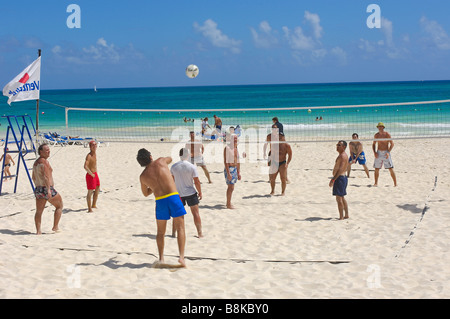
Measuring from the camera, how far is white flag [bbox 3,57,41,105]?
9.80 metres

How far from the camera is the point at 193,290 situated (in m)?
4.57

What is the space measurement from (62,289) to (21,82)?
6710mm

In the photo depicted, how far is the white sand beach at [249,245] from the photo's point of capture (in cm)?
462

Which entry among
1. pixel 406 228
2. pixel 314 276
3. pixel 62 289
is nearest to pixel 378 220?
pixel 406 228

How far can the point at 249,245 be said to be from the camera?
6281 mm

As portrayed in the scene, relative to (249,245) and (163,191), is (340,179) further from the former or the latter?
(163,191)

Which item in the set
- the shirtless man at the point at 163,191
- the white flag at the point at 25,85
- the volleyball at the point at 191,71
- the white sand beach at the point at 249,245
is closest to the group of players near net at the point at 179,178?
the shirtless man at the point at 163,191

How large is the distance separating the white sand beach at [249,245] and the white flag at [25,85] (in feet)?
6.83

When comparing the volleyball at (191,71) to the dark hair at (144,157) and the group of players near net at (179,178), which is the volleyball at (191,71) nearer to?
the group of players near net at (179,178)

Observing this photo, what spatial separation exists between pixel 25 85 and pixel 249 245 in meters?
6.49

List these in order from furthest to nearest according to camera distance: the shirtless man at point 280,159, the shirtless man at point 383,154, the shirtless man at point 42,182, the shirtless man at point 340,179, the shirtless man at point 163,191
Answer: the shirtless man at point 383,154
the shirtless man at point 280,159
the shirtless man at point 340,179
the shirtless man at point 42,182
the shirtless man at point 163,191

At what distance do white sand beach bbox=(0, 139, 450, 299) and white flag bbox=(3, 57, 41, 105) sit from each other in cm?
208

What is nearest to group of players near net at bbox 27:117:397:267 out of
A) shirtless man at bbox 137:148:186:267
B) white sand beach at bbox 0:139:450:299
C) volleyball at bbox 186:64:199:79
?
shirtless man at bbox 137:148:186:267

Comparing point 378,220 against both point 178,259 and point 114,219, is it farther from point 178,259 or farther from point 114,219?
point 114,219
